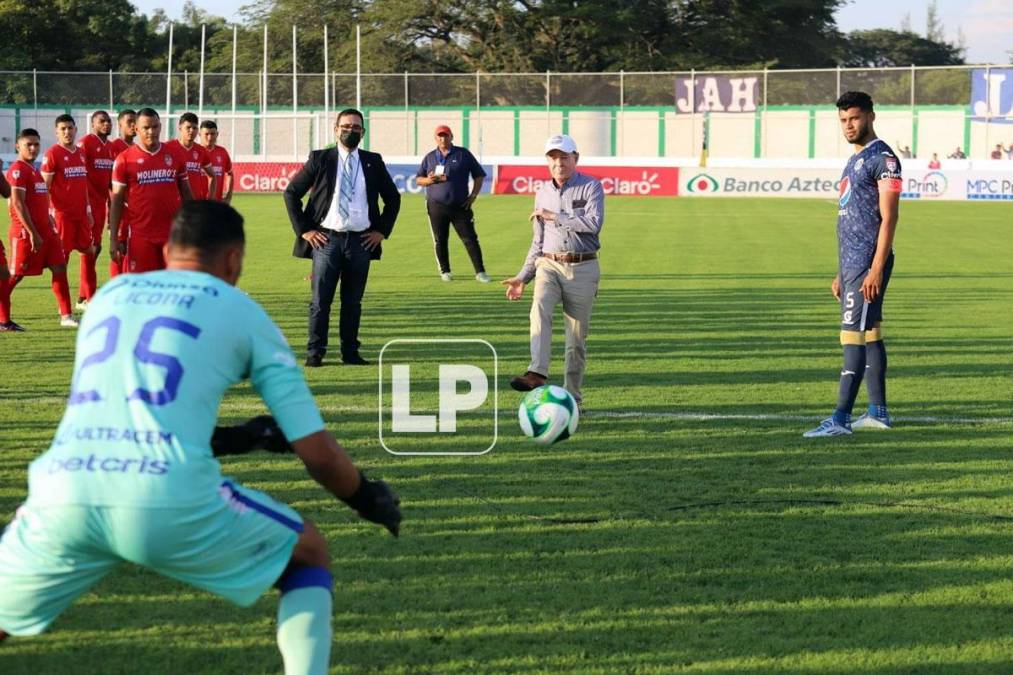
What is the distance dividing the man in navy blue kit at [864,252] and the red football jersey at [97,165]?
9214mm

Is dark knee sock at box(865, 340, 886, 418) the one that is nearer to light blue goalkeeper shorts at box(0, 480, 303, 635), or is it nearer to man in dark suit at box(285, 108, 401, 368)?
man in dark suit at box(285, 108, 401, 368)

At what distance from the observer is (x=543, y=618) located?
16.8ft

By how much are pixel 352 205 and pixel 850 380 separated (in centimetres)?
471

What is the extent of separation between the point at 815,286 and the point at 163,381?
15676 mm

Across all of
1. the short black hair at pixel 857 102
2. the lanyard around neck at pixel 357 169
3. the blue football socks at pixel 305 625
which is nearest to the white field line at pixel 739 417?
the short black hair at pixel 857 102

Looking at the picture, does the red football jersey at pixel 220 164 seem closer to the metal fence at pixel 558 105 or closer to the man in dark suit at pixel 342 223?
the man in dark suit at pixel 342 223

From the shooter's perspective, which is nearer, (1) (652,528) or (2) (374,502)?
(2) (374,502)

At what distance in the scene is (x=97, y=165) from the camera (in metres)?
15.1

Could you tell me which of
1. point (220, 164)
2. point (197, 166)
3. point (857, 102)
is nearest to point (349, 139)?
point (197, 166)

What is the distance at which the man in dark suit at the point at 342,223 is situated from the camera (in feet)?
37.5

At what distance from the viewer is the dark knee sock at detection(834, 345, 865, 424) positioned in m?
8.70

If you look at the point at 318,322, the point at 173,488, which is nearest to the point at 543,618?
the point at 173,488

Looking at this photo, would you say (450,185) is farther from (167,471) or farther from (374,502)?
(167,471)

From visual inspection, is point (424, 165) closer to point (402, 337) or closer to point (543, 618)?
point (402, 337)
